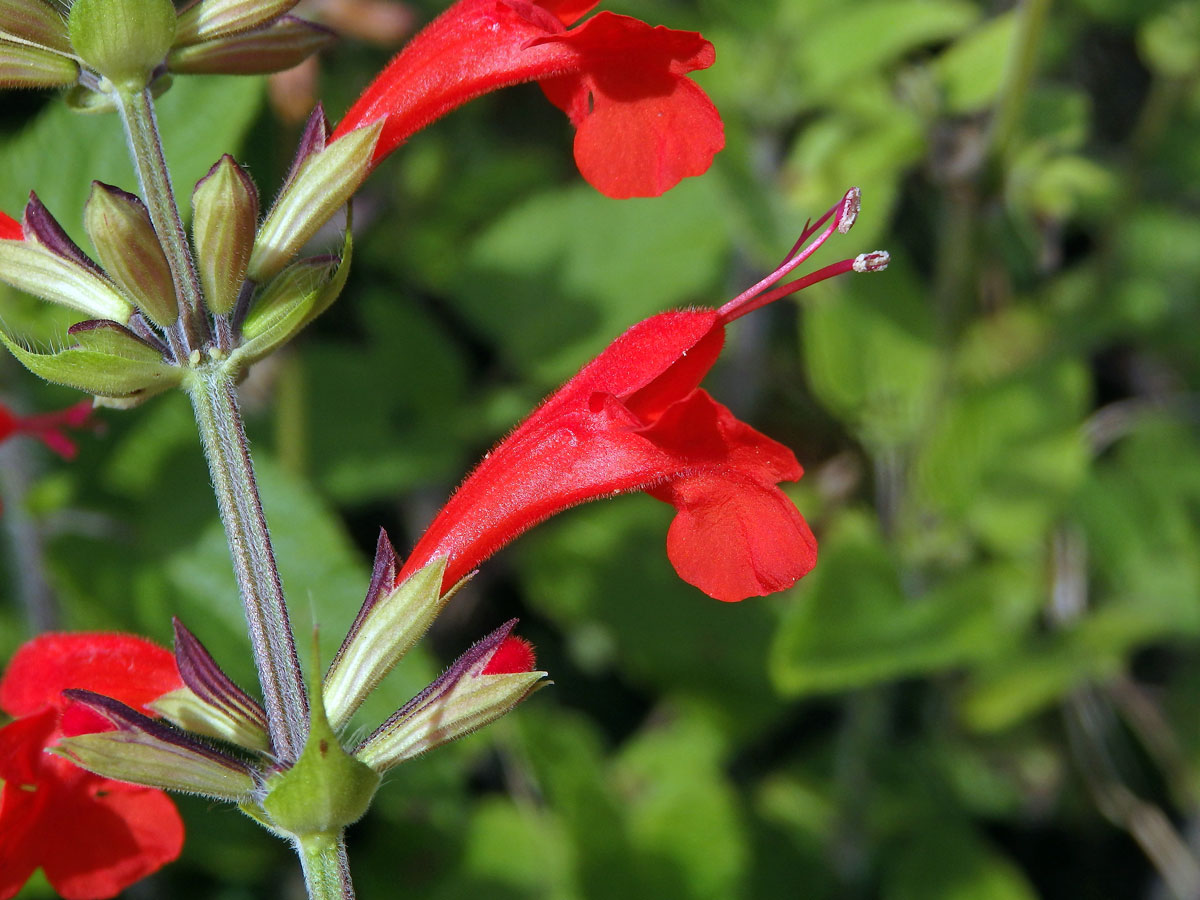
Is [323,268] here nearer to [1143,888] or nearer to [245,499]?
[245,499]

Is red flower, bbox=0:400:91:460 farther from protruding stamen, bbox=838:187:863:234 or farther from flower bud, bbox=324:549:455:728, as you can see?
protruding stamen, bbox=838:187:863:234

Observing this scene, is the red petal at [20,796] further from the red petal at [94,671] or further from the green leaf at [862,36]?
the green leaf at [862,36]

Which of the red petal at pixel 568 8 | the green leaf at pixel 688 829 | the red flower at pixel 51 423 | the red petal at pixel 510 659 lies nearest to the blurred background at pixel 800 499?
the green leaf at pixel 688 829

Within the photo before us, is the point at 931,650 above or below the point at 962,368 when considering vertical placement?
below

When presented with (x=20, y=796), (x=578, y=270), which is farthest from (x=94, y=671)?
(x=578, y=270)

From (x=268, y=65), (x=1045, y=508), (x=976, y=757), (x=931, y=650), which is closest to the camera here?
(x=268, y=65)

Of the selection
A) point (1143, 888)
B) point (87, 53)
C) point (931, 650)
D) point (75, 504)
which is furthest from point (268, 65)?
point (1143, 888)

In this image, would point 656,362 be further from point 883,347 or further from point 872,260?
point 883,347
